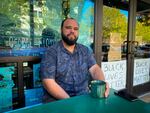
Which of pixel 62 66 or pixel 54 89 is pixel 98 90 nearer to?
pixel 54 89

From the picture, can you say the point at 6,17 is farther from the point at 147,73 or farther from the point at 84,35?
the point at 147,73

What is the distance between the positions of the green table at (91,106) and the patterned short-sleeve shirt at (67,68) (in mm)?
680

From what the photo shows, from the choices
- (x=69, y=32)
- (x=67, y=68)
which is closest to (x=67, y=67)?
(x=67, y=68)

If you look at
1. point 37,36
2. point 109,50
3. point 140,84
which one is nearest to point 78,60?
point 37,36

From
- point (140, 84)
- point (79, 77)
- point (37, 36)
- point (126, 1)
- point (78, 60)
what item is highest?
point (126, 1)

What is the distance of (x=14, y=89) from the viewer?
2.17 meters

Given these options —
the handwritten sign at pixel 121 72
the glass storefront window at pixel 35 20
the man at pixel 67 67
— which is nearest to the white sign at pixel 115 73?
the handwritten sign at pixel 121 72

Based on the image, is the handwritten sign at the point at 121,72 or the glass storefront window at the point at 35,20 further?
the handwritten sign at the point at 121,72

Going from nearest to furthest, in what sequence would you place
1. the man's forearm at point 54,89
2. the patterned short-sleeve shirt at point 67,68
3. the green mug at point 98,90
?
the green mug at point 98,90 → the man's forearm at point 54,89 → the patterned short-sleeve shirt at point 67,68

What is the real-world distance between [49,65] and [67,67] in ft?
0.62

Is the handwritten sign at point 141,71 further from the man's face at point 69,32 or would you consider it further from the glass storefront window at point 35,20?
the man's face at point 69,32

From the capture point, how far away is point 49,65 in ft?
5.87

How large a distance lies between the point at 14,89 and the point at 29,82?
20 cm

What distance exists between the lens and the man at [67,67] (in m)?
1.75
